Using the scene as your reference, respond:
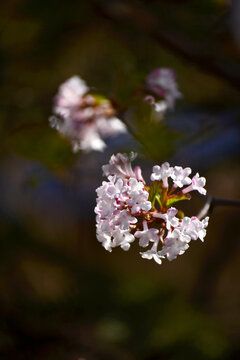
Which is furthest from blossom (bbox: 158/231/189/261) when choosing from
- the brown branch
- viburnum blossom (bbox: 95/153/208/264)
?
the brown branch

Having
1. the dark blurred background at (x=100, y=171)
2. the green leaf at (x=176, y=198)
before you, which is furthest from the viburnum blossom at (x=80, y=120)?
the green leaf at (x=176, y=198)

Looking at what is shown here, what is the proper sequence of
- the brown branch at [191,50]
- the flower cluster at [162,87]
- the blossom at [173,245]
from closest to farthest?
1. the blossom at [173,245]
2. the flower cluster at [162,87]
3. the brown branch at [191,50]

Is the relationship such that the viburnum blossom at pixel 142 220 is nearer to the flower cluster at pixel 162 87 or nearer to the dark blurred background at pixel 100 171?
the dark blurred background at pixel 100 171

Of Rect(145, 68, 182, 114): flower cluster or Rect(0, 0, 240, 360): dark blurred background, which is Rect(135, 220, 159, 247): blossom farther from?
Rect(145, 68, 182, 114): flower cluster

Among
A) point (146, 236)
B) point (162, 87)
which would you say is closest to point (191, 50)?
point (162, 87)

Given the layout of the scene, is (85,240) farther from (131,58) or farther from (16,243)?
(131,58)

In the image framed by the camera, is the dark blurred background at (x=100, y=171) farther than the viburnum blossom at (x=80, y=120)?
Yes

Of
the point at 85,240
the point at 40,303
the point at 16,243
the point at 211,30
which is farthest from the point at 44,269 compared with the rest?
the point at 211,30
